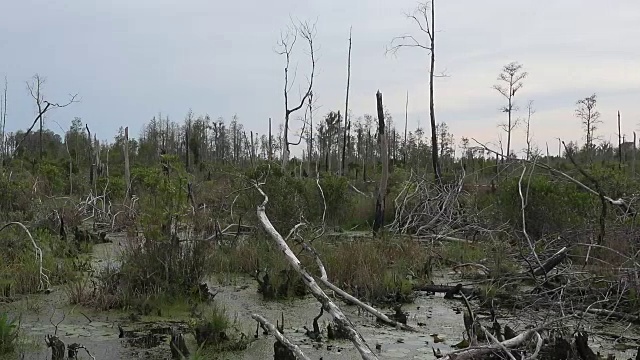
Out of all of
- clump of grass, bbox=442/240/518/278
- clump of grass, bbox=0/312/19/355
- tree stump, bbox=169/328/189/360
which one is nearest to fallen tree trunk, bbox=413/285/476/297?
clump of grass, bbox=442/240/518/278

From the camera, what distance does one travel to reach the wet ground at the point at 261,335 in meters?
5.07

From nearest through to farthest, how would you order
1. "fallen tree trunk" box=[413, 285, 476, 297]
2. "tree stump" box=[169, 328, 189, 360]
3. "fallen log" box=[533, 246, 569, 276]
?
"tree stump" box=[169, 328, 189, 360], "fallen log" box=[533, 246, 569, 276], "fallen tree trunk" box=[413, 285, 476, 297]

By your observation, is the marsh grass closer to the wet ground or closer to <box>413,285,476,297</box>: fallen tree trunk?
<box>413,285,476,297</box>: fallen tree trunk

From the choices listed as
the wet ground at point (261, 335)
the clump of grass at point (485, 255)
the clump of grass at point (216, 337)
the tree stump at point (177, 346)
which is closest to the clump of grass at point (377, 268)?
the wet ground at point (261, 335)

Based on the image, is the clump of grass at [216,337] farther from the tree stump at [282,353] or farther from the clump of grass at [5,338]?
the clump of grass at [5,338]

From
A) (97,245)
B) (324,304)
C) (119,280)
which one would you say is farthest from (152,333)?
(97,245)

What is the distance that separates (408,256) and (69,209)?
24.2 feet

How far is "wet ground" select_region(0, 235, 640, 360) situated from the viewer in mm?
5066

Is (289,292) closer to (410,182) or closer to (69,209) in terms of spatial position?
(410,182)

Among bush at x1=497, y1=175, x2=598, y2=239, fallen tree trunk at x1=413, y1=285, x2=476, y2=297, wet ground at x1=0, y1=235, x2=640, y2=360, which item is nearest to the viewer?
wet ground at x1=0, y1=235, x2=640, y2=360

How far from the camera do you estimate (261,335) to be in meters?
5.62

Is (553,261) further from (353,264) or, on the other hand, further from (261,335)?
(261,335)

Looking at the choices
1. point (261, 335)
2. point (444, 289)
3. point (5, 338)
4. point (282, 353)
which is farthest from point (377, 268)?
point (5, 338)

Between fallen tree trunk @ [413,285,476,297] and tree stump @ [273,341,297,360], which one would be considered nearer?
tree stump @ [273,341,297,360]
